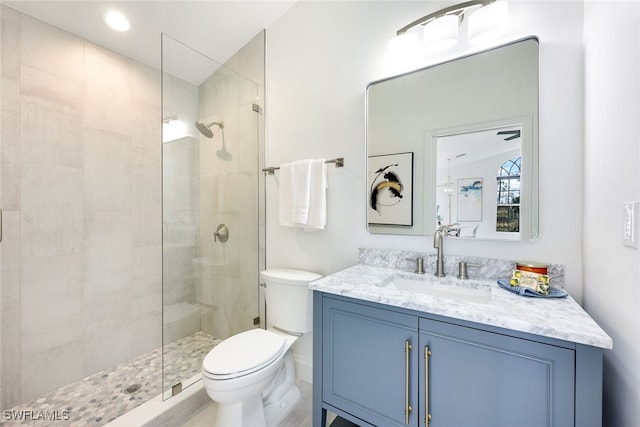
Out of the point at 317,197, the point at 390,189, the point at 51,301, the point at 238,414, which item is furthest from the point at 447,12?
the point at 51,301

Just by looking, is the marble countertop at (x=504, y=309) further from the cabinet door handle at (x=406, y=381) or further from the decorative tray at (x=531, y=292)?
the cabinet door handle at (x=406, y=381)

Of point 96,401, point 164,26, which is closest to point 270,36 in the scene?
point 164,26

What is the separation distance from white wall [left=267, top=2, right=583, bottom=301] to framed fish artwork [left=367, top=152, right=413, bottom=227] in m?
0.07

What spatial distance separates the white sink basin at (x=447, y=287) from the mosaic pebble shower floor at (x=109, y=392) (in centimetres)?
135

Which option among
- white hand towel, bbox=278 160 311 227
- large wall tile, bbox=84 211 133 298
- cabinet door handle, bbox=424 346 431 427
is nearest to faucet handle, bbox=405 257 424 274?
cabinet door handle, bbox=424 346 431 427

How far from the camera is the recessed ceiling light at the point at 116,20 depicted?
1666 millimetres

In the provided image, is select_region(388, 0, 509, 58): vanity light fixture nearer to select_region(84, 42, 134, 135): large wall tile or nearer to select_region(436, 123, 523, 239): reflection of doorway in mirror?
select_region(436, 123, 523, 239): reflection of doorway in mirror

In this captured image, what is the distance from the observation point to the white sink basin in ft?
3.96

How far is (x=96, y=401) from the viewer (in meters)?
1.59

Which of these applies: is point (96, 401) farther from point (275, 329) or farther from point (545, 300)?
point (545, 300)

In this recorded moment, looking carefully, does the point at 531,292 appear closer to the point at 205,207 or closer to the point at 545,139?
the point at 545,139

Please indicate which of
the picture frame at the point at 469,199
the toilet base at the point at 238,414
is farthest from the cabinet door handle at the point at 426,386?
the toilet base at the point at 238,414

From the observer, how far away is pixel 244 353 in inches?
54.0

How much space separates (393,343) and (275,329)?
94cm
